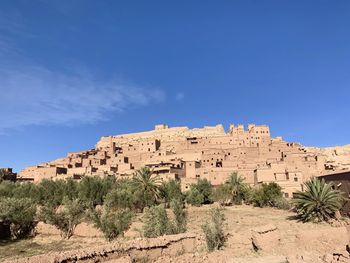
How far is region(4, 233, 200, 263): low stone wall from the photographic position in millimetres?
8398

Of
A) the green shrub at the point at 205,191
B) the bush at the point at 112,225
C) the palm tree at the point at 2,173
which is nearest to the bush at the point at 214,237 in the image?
the bush at the point at 112,225

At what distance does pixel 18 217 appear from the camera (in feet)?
72.9

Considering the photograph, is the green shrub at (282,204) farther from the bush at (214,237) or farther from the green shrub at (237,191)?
the bush at (214,237)

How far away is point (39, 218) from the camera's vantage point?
2364 cm

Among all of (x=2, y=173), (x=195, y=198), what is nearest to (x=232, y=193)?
(x=195, y=198)

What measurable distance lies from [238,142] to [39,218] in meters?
37.2

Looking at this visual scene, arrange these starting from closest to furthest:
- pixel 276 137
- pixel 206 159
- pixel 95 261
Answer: pixel 95 261
pixel 206 159
pixel 276 137

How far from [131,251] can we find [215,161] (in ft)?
130

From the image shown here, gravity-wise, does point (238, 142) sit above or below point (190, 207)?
above

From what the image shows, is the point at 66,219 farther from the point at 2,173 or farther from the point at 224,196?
the point at 2,173

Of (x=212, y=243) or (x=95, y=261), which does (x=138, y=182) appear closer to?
(x=212, y=243)

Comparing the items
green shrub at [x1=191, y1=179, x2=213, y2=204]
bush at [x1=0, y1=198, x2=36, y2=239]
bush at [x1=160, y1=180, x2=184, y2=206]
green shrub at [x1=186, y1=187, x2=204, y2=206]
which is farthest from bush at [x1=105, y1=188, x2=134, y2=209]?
green shrub at [x1=191, y1=179, x2=213, y2=204]

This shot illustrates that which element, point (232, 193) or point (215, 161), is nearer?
point (232, 193)

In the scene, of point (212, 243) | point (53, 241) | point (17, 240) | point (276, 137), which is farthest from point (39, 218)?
point (276, 137)
